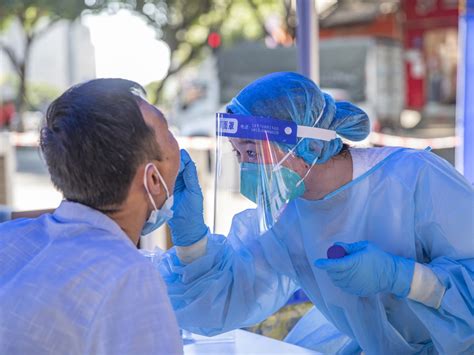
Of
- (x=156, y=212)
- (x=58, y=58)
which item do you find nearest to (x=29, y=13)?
(x=58, y=58)

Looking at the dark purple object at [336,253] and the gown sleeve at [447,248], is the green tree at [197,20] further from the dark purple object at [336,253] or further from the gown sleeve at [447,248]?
the dark purple object at [336,253]

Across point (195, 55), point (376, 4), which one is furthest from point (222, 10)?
point (376, 4)

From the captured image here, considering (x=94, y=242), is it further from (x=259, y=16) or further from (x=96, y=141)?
(x=259, y=16)

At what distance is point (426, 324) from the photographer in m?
1.77

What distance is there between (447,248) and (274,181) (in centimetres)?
44

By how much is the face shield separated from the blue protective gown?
11cm

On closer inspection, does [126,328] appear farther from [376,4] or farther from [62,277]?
[376,4]

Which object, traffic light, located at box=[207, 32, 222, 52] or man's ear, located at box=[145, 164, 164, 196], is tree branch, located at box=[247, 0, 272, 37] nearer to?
traffic light, located at box=[207, 32, 222, 52]

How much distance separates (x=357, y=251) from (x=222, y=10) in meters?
13.7

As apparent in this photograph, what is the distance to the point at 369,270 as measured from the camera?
5.47 feet

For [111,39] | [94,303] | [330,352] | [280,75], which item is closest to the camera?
[94,303]

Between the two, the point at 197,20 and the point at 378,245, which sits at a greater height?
the point at 197,20

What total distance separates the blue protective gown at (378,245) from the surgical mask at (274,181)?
11cm

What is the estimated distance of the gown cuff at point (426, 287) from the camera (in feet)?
5.62
